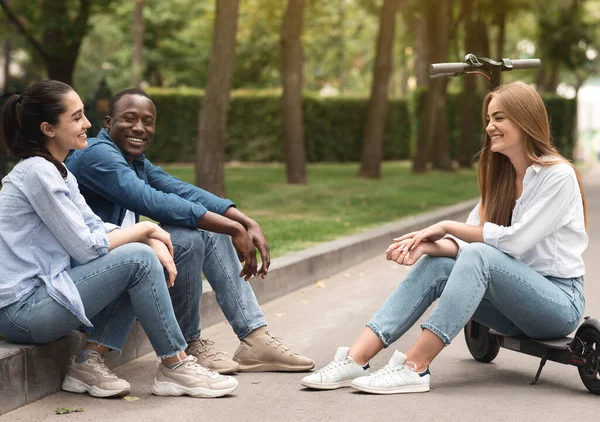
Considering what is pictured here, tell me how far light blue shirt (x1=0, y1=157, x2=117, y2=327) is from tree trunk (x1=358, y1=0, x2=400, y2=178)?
18.6 metres

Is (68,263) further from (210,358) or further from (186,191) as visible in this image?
(186,191)

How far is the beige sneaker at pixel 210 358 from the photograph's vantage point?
16.9 ft

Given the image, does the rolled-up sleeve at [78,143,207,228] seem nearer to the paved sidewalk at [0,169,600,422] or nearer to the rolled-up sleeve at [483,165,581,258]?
the paved sidewalk at [0,169,600,422]

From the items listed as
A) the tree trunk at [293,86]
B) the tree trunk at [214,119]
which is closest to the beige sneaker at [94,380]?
the tree trunk at [214,119]

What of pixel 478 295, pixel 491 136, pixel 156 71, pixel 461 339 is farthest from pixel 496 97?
pixel 156 71

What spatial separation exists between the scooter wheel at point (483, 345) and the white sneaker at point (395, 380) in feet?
2.65

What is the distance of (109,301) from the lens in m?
4.53

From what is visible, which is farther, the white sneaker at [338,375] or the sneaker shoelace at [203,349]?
the sneaker shoelace at [203,349]

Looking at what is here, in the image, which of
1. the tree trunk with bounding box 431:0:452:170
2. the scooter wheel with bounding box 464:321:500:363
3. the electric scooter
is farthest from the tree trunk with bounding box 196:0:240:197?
the tree trunk with bounding box 431:0:452:170

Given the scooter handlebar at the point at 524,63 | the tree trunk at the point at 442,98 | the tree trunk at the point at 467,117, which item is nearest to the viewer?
the scooter handlebar at the point at 524,63

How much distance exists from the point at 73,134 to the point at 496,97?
208 centimetres

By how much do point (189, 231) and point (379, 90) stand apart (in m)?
18.1

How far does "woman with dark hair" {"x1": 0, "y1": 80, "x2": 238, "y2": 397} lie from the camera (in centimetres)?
431

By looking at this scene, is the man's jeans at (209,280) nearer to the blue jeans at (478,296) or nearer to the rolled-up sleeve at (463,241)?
the blue jeans at (478,296)
